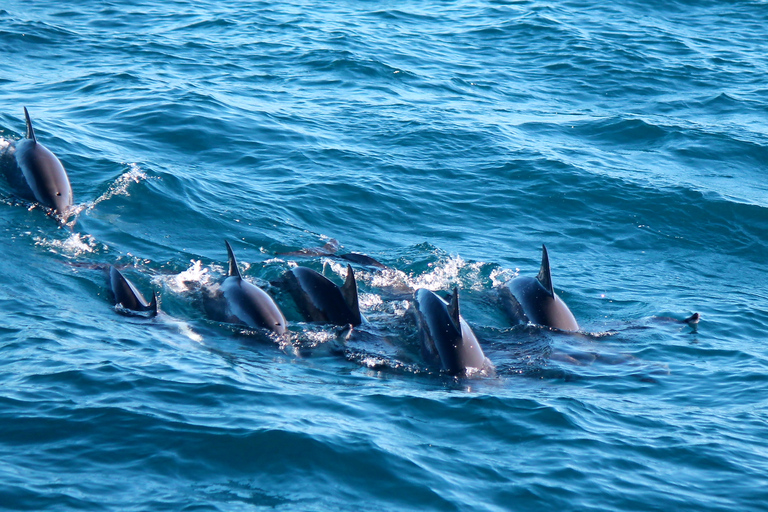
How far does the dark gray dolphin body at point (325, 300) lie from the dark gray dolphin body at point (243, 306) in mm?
511

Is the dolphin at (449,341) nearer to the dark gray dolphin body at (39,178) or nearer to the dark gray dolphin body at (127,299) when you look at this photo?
the dark gray dolphin body at (127,299)

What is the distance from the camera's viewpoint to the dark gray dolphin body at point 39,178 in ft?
41.2

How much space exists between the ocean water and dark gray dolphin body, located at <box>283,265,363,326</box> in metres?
0.27

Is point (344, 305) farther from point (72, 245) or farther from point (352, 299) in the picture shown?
point (72, 245)

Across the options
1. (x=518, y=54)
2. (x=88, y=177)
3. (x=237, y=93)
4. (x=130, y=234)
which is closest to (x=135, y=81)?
(x=237, y=93)

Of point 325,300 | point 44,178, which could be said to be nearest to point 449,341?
point 325,300

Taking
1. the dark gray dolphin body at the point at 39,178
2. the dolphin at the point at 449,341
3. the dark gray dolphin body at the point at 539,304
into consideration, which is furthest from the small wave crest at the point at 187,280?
the dark gray dolphin body at the point at 539,304

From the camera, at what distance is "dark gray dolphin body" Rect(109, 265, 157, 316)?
10.3 meters

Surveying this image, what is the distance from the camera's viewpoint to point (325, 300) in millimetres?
10867

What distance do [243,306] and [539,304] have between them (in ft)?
13.4

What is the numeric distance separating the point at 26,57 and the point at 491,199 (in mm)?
13557

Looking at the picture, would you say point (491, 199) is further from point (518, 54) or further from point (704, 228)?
point (518, 54)

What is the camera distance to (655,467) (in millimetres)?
7844

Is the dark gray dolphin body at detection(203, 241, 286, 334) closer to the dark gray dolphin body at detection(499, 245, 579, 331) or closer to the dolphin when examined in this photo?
the dolphin
